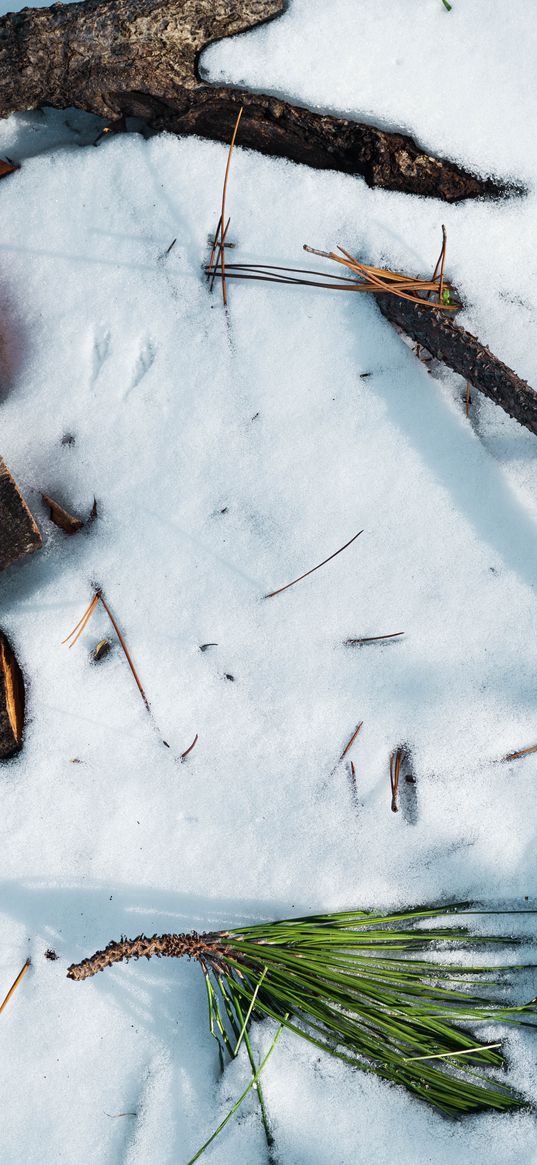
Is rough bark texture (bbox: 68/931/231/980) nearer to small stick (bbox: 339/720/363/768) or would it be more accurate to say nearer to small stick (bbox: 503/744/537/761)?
small stick (bbox: 339/720/363/768)

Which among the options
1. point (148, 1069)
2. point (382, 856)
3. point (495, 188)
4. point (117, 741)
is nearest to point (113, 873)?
point (117, 741)

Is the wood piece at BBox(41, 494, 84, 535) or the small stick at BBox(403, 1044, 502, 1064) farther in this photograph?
the wood piece at BBox(41, 494, 84, 535)

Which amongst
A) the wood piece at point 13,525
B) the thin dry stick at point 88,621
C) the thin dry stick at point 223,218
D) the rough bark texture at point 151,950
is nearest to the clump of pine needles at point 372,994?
the rough bark texture at point 151,950

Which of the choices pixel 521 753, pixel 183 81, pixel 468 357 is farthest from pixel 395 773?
pixel 183 81

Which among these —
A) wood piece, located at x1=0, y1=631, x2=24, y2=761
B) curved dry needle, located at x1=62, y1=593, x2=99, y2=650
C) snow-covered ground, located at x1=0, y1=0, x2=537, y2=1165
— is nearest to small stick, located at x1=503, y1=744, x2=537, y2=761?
snow-covered ground, located at x1=0, y1=0, x2=537, y2=1165

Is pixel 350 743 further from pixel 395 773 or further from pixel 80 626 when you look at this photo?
pixel 80 626

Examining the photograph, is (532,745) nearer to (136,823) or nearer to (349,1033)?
(349,1033)
